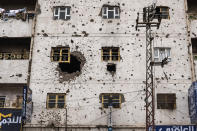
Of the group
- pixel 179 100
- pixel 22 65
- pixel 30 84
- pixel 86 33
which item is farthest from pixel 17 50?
pixel 179 100

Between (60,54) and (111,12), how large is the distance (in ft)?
16.6

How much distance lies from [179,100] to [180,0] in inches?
309

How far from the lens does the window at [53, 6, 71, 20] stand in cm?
2211

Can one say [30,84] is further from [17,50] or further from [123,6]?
[123,6]

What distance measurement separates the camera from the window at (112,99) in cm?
1972

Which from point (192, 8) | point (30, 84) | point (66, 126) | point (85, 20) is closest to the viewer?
point (66, 126)

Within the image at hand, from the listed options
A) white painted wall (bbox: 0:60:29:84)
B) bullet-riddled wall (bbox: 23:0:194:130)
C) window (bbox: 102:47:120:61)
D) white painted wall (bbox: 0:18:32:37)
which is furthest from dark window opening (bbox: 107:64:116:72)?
white painted wall (bbox: 0:18:32:37)

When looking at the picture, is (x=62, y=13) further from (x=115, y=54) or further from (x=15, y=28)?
(x=115, y=54)

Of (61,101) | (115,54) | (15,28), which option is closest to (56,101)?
(61,101)

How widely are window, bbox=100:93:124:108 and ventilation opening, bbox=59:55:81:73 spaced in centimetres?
275

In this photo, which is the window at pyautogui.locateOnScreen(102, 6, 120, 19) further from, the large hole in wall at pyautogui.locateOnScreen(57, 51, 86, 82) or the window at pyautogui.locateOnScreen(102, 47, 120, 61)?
the large hole in wall at pyautogui.locateOnScreen(57, 51, 86, 82)

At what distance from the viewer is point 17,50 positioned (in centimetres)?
2300

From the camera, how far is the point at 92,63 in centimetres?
2073

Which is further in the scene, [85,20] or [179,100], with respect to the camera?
[85,20]
